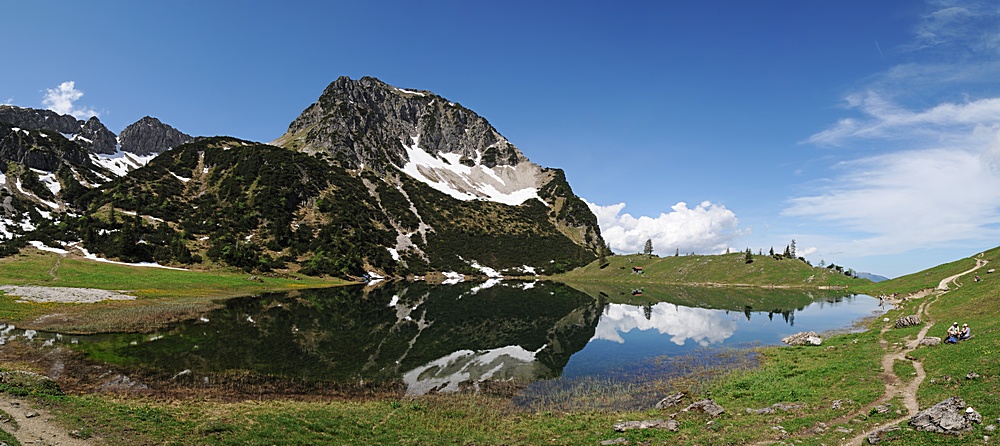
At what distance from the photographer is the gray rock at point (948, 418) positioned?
15.0m

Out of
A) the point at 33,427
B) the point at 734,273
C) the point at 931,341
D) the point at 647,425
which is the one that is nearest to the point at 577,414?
the point at 647,425

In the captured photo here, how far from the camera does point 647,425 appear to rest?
21.8m

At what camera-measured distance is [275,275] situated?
132 m

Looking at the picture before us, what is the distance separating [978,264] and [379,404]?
429ft

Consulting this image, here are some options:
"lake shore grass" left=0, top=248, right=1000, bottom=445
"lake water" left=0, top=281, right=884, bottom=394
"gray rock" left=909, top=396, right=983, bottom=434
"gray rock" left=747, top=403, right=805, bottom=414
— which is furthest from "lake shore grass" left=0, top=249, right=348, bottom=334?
"gray rock" left=909, top=396, right=983, bottom=434

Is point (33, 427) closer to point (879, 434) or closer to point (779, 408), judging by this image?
point (879, 434)

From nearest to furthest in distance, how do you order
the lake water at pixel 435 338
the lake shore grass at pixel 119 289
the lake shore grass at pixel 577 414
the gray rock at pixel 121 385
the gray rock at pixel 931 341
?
the lake shore grass at pixel 577 414 → the gray rock at pixel 121 385 → the gray rock at pixel 931 341 → the lake water at pixel 435 338 → the lake shore grass at pixel 119 289

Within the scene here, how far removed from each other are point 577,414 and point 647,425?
17.1 feet

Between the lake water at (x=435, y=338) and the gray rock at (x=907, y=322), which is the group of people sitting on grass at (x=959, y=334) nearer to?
the gray rock at (x=907, y=322)

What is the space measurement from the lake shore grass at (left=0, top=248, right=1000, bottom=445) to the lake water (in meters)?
8.01

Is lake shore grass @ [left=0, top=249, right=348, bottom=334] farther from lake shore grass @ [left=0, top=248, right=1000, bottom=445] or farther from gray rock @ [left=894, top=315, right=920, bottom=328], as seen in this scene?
gray rock @ [left=894, top=315, right=920, bottom=328]

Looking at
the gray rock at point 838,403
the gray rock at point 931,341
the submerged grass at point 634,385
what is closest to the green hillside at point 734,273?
the submerged grass at point 634,385

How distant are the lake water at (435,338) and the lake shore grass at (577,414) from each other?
8013 millimetres

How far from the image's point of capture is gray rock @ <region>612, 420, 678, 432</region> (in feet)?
69.7
